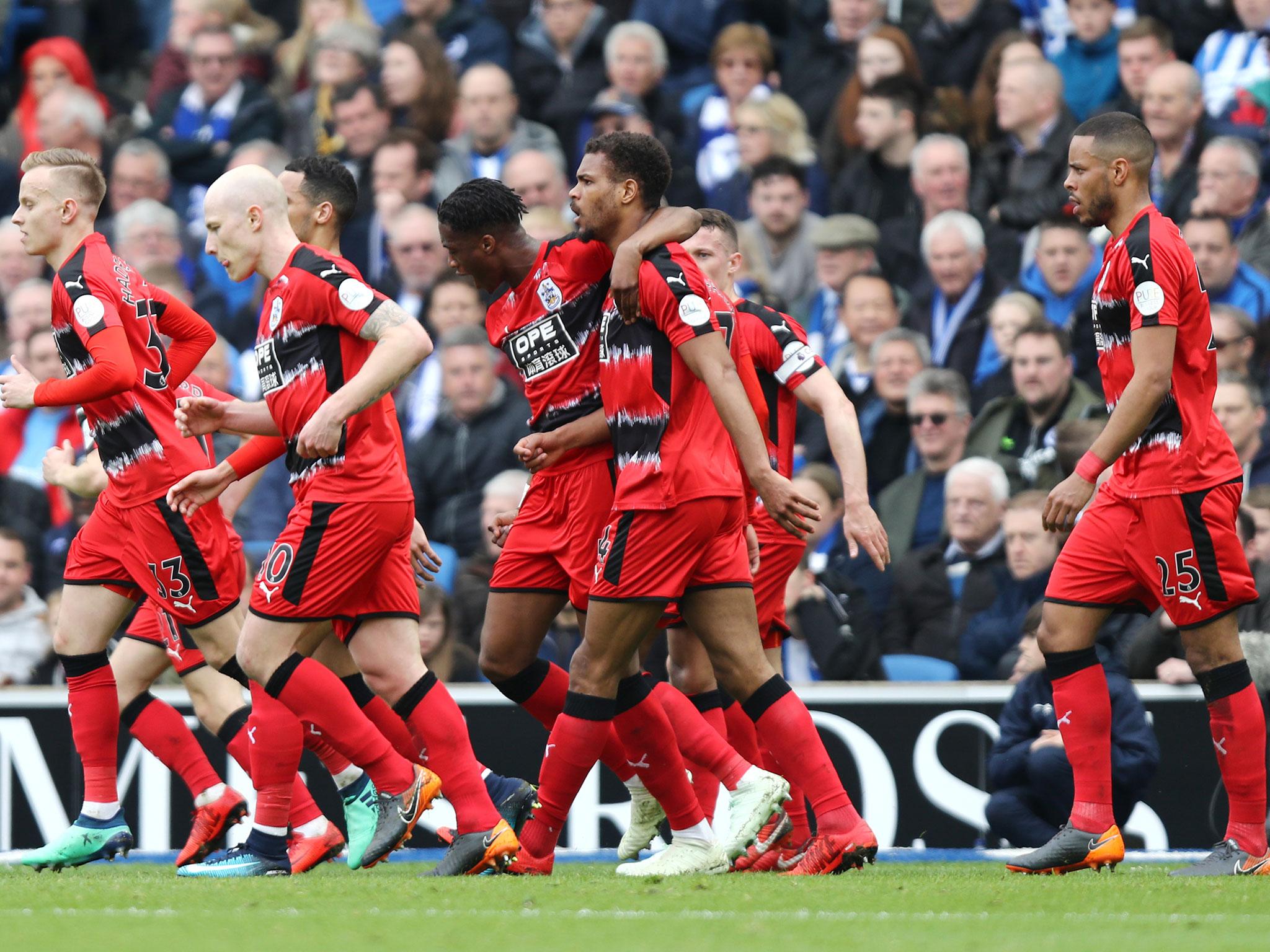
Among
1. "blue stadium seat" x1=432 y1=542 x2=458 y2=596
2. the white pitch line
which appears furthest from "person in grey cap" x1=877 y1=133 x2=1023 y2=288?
the white pitch line

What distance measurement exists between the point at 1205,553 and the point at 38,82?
10.5m

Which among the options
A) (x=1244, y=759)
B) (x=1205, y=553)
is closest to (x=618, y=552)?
(x=1205, y=553)

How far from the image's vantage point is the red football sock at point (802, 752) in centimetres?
616

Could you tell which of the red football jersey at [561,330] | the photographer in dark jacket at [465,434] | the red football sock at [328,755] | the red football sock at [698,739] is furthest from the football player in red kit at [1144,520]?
the photographer in dark jacket at [465,434]

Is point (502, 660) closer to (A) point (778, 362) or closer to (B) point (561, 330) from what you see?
Result: (B) point (561, 330)

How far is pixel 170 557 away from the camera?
22.8 ft

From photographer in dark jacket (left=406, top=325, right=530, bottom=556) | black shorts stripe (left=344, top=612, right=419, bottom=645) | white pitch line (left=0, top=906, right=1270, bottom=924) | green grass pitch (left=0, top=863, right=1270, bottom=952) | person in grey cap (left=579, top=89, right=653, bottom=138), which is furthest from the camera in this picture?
person in grey cap (left=579, top=89, right=653, bottom=138)

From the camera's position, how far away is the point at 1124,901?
5.60m

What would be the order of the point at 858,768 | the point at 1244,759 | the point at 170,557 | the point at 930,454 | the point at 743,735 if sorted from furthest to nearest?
the point at 930,454
the point at 858,768
the point at 743,735
the point at 170,557
the point at 1244,759

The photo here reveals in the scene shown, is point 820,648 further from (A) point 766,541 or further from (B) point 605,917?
(B) point 605,917

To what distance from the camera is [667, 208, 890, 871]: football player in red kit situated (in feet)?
22.5

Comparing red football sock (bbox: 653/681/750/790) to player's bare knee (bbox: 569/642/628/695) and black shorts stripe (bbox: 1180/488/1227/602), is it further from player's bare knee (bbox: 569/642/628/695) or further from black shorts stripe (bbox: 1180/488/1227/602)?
black shorts stripe (bbox: 1180/488/1227/602)

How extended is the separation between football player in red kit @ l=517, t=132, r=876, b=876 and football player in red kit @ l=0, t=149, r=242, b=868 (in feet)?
5.20

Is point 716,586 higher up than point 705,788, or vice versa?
point 716,586
